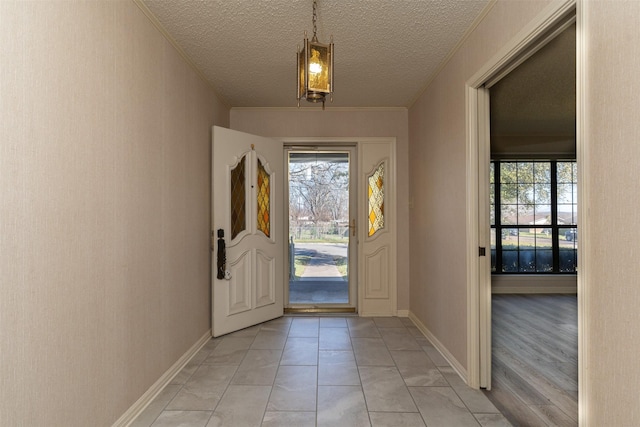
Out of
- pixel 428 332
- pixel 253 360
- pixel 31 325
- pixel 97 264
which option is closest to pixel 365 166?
pixel 428 332

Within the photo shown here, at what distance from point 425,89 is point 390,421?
9.72 ft

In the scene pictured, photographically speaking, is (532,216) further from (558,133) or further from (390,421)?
(390,421)

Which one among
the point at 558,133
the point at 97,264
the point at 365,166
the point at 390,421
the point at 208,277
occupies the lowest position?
the point at 390,421

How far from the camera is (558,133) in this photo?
5398 millimetres

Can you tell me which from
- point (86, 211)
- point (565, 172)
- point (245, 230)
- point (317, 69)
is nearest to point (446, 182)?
point (317, 69)

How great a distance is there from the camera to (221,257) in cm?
359

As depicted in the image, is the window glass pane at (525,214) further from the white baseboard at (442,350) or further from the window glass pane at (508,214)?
the white baseboard at (442,350)

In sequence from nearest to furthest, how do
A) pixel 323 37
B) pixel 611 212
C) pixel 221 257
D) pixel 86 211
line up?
1. pixel 611 212
2. pixel 86 211
3. pixel 323 37
4. pixel 221 257

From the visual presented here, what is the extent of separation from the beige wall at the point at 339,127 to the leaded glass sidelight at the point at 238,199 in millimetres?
722

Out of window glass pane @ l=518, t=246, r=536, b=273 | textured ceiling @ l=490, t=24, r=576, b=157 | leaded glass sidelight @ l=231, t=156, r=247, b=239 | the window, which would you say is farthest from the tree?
window glass pane @ l=518, t=246, r=536, b=273

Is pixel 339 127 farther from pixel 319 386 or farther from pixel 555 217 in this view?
pixel 555 217

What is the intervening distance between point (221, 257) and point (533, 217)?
5.04 meters

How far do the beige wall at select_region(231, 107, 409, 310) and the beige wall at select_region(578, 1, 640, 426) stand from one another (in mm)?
2921

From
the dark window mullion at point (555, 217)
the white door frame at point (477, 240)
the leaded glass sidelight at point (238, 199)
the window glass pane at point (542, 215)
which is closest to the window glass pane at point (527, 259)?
the dark window mullion at point (555, 217)
